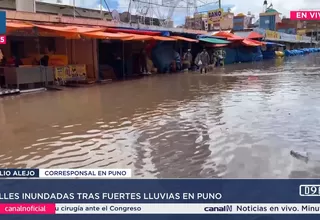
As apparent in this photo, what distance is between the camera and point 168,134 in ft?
21.5

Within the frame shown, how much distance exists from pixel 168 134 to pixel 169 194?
11.0 ft

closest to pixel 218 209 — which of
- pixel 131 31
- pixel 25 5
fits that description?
pixel 25 5

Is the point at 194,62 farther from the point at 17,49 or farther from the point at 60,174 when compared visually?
the point at 60,174

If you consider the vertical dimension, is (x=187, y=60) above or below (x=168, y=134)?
above

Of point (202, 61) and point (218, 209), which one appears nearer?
point (218, 209)

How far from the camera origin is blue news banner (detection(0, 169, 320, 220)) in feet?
10.1

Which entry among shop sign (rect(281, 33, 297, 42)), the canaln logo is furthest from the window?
shop sign (rect(281, 33, 297, 42))

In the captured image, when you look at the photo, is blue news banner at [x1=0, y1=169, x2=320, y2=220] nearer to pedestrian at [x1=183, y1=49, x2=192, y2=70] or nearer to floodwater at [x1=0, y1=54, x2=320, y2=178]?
floodwater at [x1=0, y1=54, x2=320, y2=178]

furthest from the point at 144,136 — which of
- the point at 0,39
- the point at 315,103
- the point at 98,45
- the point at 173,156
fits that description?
the point at 98,45

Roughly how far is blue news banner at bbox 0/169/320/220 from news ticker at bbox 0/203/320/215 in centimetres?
3

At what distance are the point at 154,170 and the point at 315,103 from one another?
254 inches

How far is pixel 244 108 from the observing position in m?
8.96

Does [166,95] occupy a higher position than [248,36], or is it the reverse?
[248,36]

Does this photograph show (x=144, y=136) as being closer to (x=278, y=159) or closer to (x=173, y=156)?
(x=173, y=156)
